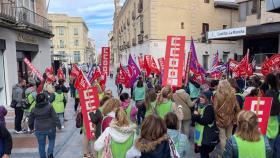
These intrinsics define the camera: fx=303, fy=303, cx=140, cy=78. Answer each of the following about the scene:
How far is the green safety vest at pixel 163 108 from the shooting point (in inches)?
234

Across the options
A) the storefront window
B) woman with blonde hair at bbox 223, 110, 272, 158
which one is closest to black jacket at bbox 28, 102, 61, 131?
woman with blonde hair at bbox 223, 110, 272, 158

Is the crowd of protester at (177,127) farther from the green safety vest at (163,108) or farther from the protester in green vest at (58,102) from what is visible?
the protester in green vest at (58,102)

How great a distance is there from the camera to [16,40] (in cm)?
1564

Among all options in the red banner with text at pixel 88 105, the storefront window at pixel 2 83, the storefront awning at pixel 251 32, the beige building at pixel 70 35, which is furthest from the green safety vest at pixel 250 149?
the beige building at pixel 70 35

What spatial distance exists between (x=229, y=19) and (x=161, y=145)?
31268mm

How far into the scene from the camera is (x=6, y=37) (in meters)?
14.3

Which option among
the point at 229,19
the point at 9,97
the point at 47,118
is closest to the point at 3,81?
the point at 9,97

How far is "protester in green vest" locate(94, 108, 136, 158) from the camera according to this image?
13.0 feet

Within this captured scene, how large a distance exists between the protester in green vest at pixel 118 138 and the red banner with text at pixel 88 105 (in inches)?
64.0

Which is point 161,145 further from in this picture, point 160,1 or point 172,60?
point 160,1

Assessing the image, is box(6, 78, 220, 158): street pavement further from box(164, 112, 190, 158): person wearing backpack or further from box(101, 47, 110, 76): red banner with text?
box(164, 112, 190, 158): person wearing backpack

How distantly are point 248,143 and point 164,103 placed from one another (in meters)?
2.94

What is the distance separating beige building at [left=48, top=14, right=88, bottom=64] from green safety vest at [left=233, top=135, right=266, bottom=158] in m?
81.2

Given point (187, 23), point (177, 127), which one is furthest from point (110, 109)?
point (187, 23)
